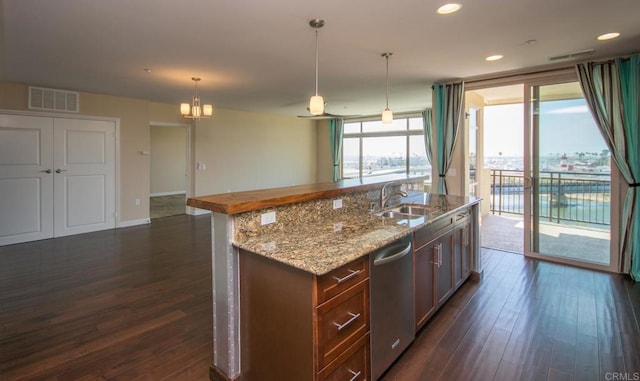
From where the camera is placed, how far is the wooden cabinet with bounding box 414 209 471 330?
2.46 meters

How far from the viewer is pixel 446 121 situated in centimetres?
496

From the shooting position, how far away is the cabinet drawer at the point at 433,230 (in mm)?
2414

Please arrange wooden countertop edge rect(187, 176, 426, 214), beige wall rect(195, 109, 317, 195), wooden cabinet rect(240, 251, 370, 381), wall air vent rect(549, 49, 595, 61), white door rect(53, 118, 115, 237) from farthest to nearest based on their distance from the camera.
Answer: beige wall rect(195, 109, 317, 195) < white door rect(53, 118, 115, 237) < wall air vent rect(549, 49, 595, 61) < wooden countertop edge rect(187, 176, 426, 214) < wooden cabinet rect(240, 251, 370, 381)

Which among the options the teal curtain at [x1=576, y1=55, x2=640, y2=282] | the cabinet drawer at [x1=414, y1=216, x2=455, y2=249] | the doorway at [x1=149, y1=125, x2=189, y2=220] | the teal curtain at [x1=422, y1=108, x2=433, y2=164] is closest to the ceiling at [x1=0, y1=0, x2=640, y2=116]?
the teal curtain at [x1=576, y1=55, x2=640, y2=282]

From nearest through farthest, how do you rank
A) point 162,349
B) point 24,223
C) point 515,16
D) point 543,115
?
point 162,349
point 515,16
point 543,115
point 24,223

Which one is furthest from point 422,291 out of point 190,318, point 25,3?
point 25,3

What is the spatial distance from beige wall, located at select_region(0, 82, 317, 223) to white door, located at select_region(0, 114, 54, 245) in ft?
1.22

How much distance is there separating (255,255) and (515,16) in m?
2.80

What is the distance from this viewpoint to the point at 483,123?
6.67 m

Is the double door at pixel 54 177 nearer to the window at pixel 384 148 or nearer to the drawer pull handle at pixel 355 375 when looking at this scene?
the drawer pull handle at pixel 355 375

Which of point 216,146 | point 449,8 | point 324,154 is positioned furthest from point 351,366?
point 324,154

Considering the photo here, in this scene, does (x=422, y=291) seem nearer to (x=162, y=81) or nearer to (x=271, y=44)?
(x=271, y=44)

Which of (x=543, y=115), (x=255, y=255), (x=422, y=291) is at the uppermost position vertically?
(x=543, y=115)

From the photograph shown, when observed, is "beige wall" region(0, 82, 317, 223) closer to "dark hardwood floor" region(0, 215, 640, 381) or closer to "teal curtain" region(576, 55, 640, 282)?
"dark hardwood floor" region(0, 215, 640, 381)
